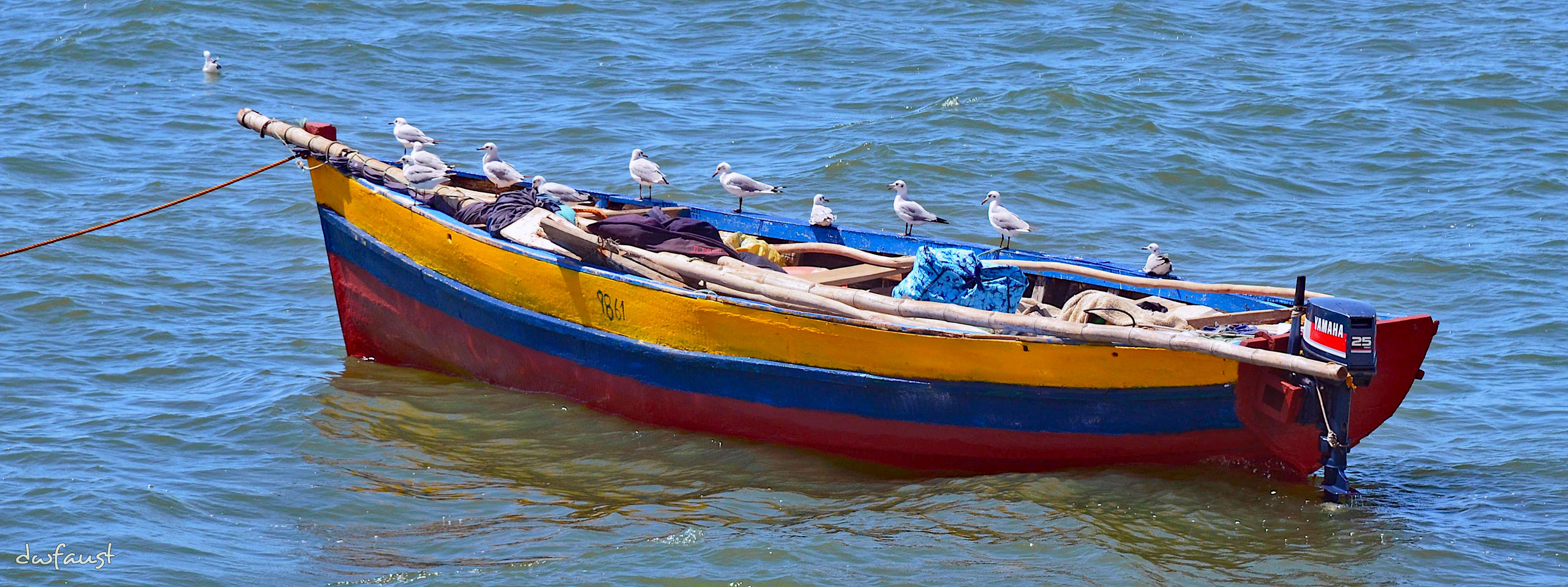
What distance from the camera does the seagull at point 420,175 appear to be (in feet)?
33.5

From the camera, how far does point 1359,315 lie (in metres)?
6.59

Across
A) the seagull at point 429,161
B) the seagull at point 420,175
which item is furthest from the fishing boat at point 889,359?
the seagull at point 429,161

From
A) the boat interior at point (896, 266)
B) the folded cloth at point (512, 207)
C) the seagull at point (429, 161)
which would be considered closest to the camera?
the boat interior at point (896, 266)

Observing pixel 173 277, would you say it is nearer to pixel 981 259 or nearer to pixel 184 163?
pixel 184 163

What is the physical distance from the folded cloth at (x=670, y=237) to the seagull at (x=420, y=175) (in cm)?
162

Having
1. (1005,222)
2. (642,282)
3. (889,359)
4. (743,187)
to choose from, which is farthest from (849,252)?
(889,359)

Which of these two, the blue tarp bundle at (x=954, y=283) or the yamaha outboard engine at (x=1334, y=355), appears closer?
the yamaha outboard engine at (x=1334, y=355)

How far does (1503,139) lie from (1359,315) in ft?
41.5

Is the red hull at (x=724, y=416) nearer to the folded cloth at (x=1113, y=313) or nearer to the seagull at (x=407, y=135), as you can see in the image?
the folded cloth at (x=1113, y=313)

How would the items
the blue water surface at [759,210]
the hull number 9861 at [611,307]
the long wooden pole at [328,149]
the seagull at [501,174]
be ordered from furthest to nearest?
1. the seagull at [501,174]
2. the long wooden pole at [328,149]
3. the hull number 9861 at [611,307]
4. the blue water surface at [759,210]

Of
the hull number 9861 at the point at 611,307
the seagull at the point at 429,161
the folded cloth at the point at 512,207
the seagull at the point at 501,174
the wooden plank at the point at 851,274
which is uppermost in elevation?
the seagull at the point at 429,161

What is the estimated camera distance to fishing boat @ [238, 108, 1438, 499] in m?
7.05

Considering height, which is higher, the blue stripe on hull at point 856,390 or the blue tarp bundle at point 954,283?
the blue tarp bundle at point 954,283

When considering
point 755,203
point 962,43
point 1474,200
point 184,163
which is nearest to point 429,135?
point 184,163
